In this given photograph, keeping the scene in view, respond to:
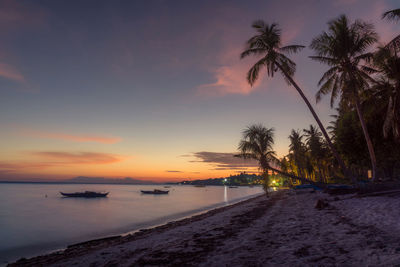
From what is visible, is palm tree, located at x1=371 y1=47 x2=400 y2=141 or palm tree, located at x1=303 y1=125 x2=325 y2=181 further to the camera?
palm tree, located at x1=303 y1=125 x2=325 y2=181

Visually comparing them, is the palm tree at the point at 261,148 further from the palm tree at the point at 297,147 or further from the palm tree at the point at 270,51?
the palm tree at the point at 297,147

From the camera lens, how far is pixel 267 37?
19.7 m

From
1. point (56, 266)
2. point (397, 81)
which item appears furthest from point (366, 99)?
point (56, 266)

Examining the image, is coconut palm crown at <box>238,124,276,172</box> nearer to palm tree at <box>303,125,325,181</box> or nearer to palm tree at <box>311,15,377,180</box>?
palm tree at <box>311,15,377,180</box>

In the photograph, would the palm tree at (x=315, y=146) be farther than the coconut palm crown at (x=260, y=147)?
Yes

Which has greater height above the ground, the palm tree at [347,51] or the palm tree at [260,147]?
the palm tree at [347,51]

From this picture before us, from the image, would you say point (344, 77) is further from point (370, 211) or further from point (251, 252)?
point (251, 252)

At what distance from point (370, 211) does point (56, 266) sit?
44.0ft

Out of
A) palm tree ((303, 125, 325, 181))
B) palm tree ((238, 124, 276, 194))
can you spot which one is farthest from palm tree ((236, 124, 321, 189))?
palm tree ((303, 125, 325, 181))

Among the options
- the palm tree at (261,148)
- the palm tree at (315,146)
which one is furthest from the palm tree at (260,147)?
the palm tree at (315,146)

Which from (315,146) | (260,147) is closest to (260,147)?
(260,147)

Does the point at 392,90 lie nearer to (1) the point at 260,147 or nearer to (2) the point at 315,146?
(1) the point at 260,147

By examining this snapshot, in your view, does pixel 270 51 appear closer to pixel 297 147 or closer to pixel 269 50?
pixel 269 50

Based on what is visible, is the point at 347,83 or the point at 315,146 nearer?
the point at 347,83
